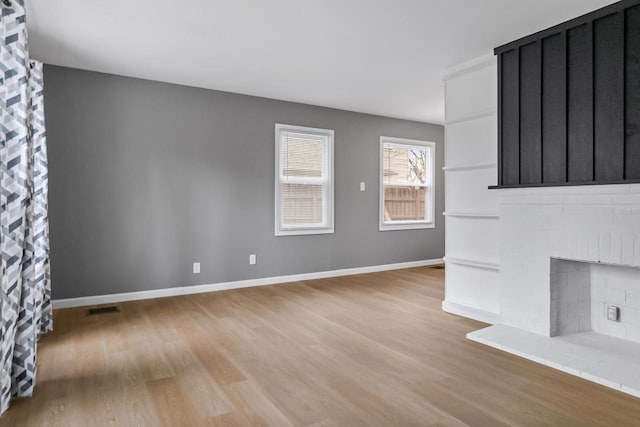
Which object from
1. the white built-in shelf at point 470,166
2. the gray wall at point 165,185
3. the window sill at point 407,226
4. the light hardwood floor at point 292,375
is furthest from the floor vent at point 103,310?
the window sill at point 407,226

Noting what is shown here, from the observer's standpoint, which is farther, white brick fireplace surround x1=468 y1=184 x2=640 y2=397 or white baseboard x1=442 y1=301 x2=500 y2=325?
white baseboard x1=442 y1=301 x2=500 y2=325

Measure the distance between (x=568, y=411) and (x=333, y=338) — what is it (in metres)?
1.67

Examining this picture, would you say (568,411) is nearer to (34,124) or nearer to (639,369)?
(639,369)

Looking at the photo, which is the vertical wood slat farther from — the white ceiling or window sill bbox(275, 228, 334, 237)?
window sill bbox(275, 228, 334, 237)

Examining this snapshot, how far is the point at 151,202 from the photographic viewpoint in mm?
4543

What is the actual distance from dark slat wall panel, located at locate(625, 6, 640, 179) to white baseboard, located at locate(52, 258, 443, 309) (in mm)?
3877

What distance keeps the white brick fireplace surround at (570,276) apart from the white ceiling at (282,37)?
4.66ft

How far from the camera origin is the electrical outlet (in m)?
3.05

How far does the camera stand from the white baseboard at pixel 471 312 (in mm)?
3585

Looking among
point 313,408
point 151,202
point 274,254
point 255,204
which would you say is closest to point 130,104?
point 151,202

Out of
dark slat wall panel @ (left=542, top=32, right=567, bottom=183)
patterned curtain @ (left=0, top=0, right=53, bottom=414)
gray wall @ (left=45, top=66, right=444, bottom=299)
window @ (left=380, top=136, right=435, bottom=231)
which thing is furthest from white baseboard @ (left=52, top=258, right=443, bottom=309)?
dark slat wall panel @ (left=542, top=32, right=567, bottom=183)

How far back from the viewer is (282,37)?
3.36 meters

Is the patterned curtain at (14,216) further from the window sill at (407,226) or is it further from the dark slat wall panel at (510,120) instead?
the window sill at (407,226)

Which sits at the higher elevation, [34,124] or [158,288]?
[34,124]
